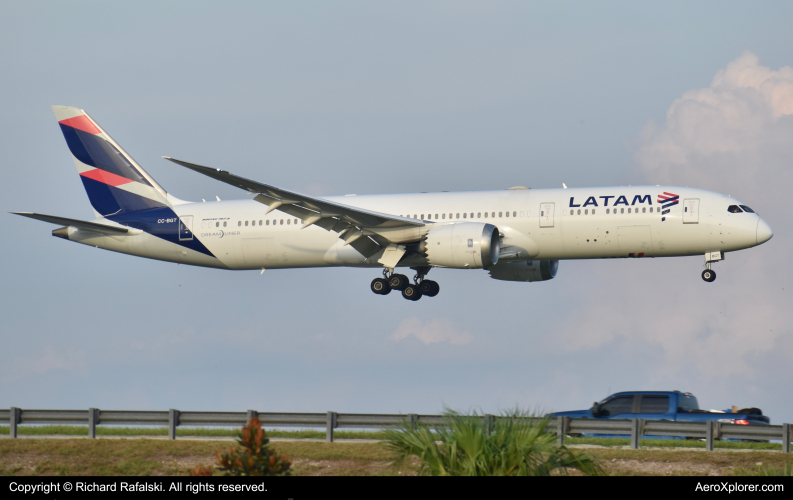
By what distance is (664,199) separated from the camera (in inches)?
1331

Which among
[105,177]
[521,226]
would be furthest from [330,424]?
[105,177]

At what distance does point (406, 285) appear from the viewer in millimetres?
38312

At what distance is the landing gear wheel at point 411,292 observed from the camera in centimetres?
3838

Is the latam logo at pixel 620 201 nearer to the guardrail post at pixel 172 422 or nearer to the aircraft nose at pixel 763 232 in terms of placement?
the aircraft nose at pixel 763 232

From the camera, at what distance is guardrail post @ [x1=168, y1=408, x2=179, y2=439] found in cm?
2470

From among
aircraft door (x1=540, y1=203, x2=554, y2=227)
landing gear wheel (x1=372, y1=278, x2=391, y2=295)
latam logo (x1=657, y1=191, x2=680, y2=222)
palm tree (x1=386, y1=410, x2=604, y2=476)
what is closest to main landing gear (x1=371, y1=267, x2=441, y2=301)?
landing gear wheel (x1=372, y1=278, x2=391, y2=295)

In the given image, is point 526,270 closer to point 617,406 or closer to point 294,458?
point 617,406

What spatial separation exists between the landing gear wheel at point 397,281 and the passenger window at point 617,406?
13159 mm

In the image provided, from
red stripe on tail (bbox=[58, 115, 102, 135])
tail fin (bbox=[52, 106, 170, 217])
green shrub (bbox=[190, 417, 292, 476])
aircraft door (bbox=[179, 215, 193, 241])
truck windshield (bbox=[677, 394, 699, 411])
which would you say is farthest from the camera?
red stripe on tail (bbox=[58, 115, 102, 135])

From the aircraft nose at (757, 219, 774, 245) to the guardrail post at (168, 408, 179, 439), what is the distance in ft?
71.8

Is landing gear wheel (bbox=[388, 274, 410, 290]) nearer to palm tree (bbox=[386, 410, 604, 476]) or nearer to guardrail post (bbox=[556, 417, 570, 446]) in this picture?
guardrail post (bbox=[556, 417, 570, 446])

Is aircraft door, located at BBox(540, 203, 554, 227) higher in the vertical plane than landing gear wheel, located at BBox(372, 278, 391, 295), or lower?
higher

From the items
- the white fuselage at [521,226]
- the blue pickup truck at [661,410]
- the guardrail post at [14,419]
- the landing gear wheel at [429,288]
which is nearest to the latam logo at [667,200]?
the white fuselage at [521,226]

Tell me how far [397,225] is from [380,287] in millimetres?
3573
